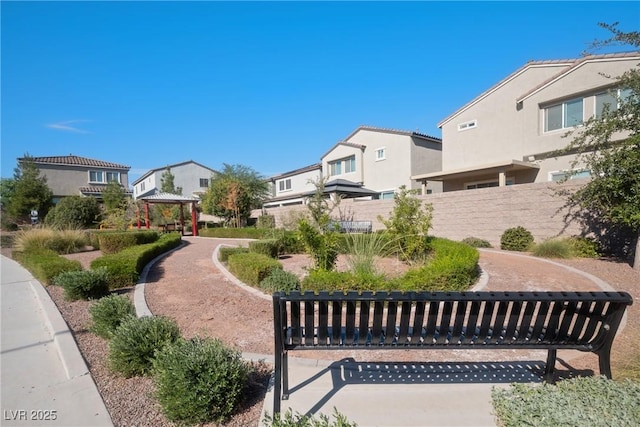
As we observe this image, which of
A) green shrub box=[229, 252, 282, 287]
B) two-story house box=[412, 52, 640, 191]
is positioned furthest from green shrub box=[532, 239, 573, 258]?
green shrub box=[229, 252, 282, 287]

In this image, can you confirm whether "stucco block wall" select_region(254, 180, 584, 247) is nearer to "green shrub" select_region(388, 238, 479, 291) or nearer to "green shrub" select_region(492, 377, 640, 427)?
"green shrub" select_region(388, 238, 479, 291)

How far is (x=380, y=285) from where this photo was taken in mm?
4652

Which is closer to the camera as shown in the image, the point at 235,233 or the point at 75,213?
the point at 235,233

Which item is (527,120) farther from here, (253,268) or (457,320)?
(457,320)

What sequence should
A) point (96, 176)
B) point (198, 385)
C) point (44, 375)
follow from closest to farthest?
point (198, 385) < point (44, 375) < point (96, 176)

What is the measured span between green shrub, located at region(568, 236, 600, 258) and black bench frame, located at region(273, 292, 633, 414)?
813 cm

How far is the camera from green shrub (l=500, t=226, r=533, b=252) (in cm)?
1038

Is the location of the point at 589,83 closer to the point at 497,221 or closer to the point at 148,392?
the point at 497,221

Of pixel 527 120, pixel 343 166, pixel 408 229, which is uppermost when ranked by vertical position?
pixel 527 120

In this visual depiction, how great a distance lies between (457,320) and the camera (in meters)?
2.38

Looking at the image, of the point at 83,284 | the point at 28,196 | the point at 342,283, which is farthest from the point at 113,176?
the point at 342,283

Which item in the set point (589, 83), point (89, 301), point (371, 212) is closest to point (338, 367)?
point (89, 301)

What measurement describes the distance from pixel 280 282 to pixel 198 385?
3.00 m

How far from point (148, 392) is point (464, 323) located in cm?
284
